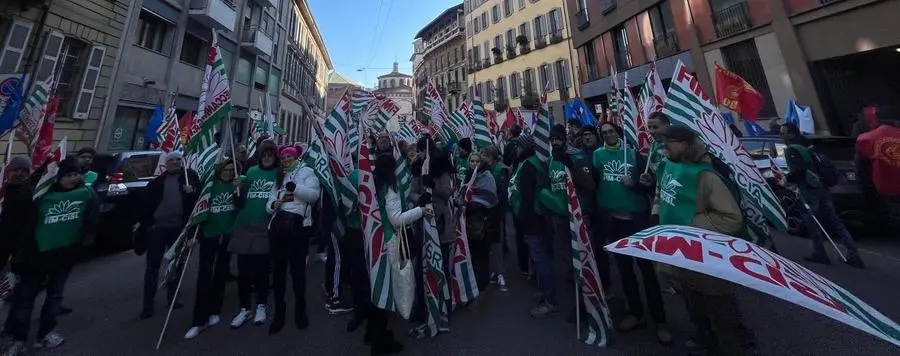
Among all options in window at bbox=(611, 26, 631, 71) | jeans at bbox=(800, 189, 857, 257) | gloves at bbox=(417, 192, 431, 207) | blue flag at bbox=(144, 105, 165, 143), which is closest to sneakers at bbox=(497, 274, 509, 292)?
gloves at bbox=(417, 192, 431, 207)

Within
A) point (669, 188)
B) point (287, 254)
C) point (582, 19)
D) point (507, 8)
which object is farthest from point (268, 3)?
point (669, 188)

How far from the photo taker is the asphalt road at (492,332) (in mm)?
3123

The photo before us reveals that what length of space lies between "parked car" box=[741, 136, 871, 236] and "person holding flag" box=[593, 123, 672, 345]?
4077 mm

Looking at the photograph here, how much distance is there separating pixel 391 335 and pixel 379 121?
528cm

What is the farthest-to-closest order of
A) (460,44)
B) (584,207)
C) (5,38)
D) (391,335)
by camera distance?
(460,44)
(5,38)
(584,207)
(391,335)

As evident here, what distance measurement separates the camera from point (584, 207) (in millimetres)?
3957

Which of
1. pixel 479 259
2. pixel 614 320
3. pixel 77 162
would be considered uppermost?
pixel 77 162

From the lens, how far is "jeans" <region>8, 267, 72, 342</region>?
10.8ft

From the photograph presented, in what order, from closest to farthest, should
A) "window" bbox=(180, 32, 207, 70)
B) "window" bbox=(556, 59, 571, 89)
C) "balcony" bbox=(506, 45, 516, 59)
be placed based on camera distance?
"window" bbox=(180, 32, 207, 70) → "window" bbox=(556, 59, 571, 89) → "balcony" bbox=(506, 45, 516, 59)

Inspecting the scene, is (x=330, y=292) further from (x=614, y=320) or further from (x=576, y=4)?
(x=576, y=4)

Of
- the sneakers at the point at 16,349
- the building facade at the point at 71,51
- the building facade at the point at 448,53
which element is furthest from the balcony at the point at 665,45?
the building facade at the point at 448,53

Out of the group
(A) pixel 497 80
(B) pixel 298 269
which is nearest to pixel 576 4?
(A) pixel 497 80

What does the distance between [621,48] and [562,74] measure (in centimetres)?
620

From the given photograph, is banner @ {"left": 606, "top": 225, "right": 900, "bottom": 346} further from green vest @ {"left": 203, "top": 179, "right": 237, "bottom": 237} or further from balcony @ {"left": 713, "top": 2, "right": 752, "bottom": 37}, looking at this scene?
balcony @ {"left": 713, "top": 2, "right": 752, "bottom": 37}
